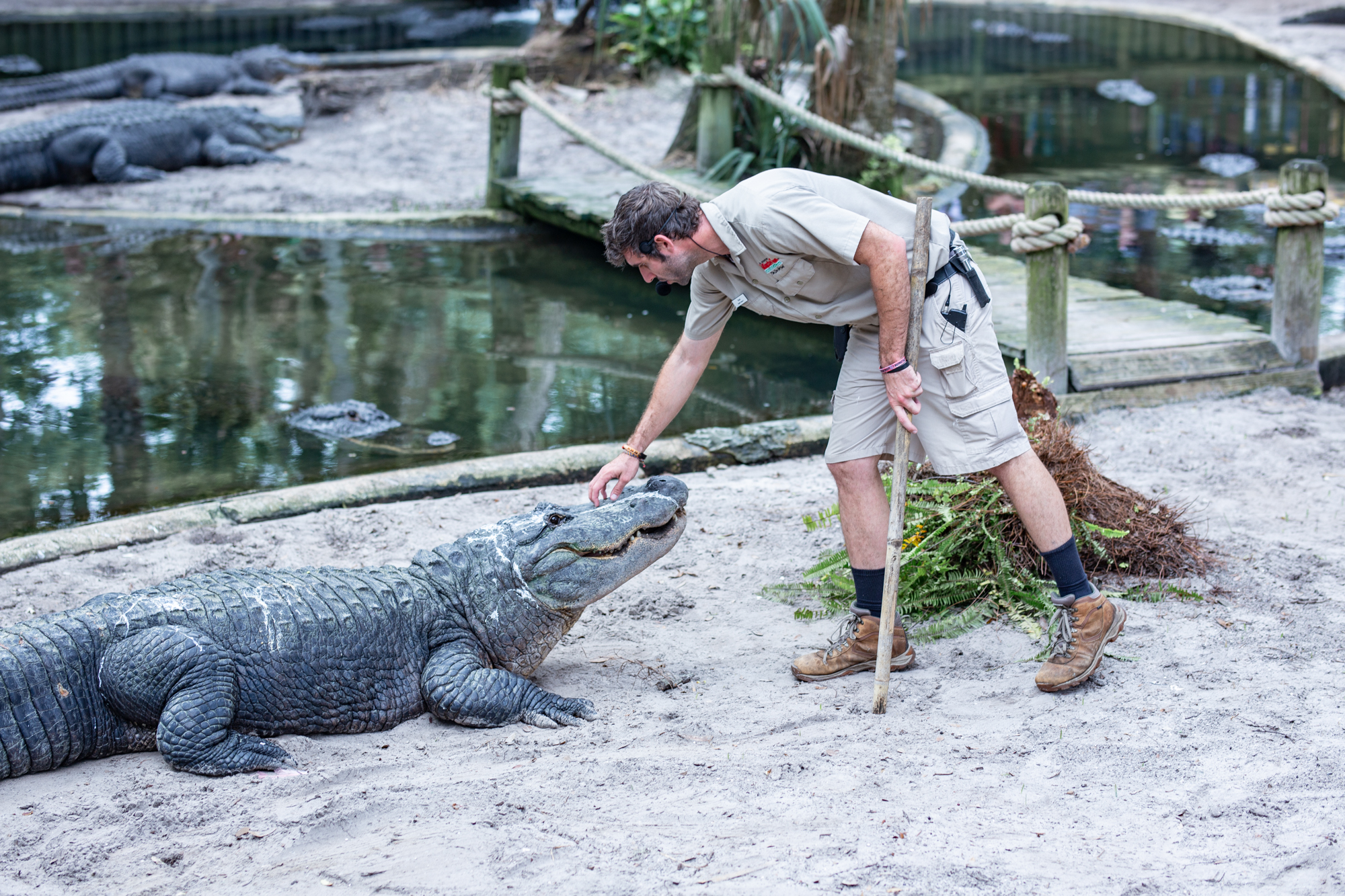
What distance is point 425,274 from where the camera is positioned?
7430 millimetres

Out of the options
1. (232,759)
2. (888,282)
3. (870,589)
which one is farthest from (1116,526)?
(232,759)

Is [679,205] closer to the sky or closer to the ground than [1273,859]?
closer to the sky

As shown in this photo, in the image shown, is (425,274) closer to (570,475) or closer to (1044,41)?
(570,475)

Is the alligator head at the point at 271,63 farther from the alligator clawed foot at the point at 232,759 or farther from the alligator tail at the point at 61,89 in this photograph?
the alligator clawed foot at the point at 232,759

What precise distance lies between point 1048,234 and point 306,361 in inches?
142

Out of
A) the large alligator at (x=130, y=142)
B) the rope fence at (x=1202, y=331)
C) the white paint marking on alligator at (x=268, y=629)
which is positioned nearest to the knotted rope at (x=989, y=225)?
the rope fence at (x=1202, y=331)

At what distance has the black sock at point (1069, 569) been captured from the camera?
276 centimetres

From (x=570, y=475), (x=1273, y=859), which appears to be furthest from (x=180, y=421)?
(x=1273, y=859)

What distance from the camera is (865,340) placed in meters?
2.79

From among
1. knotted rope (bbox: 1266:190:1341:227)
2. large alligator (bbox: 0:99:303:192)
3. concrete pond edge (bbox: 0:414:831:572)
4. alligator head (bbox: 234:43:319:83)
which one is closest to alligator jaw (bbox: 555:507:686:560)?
concrete pond edge (bbox: 0:414:831:572)

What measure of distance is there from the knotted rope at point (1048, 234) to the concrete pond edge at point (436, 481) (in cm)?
107

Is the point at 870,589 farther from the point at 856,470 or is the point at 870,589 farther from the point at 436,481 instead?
the point at 436,481

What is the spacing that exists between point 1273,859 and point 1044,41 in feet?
64.9

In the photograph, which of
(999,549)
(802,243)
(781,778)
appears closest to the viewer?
(781,778)
